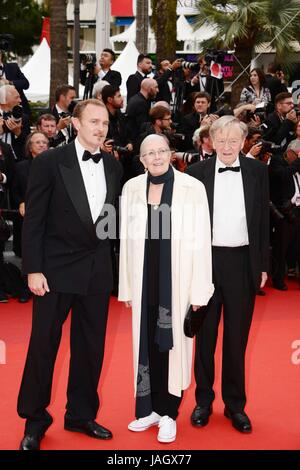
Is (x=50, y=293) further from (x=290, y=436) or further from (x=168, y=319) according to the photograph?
(x=290, y=436)

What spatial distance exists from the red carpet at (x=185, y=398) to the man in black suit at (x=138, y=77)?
4.03 m

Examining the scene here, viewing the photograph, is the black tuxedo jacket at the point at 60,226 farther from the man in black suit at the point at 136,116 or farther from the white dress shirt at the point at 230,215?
the man in black suit at the point at 136,116

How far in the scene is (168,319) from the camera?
429 centimetres

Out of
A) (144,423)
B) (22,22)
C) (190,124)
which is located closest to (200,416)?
(144,423)

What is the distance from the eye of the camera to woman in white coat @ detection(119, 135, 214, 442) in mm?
4230

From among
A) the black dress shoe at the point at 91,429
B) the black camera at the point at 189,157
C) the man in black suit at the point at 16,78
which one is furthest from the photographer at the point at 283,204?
the black dress shoe at the point at 91,429

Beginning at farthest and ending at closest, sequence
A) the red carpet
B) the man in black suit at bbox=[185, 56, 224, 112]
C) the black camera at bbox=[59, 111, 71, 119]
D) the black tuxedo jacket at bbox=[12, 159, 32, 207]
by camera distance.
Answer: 1. the man in black suit at bbox=[185, 56, 224, 112]
2. the black camera at bbox=[59, 111, 71, 119]
3. the black tuxedo jacket at bbox=[12, 159, 32, 207]
4. the red carpet

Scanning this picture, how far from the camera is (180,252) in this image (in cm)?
425

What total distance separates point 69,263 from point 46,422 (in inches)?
34.4

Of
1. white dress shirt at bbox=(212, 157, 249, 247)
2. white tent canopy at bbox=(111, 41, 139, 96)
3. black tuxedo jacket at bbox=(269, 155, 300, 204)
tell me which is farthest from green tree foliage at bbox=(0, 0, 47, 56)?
white dress shirt at bbox=(212, 157, 249, 247)

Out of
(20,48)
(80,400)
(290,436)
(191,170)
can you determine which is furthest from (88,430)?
(20,48)

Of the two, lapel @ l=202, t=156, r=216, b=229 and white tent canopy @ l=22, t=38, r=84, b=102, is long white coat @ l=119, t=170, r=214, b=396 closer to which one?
lapel @ l=202, t=156, r=216, b=229

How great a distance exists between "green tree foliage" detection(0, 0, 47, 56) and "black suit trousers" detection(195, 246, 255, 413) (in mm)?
23966
